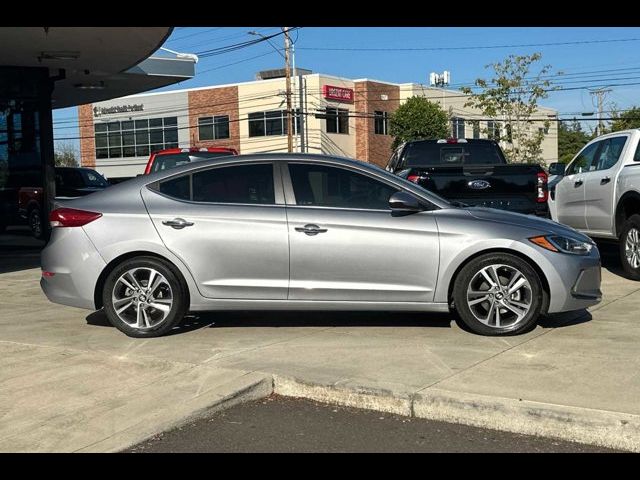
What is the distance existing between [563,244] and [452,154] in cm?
586

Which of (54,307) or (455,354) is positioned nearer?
(455,354)

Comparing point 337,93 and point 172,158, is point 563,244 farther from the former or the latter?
point 337,93

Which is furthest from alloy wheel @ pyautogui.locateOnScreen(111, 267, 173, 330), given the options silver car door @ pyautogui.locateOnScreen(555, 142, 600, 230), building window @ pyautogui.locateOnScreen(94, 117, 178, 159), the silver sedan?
building window @ pyautogui.locateOnScreen(94, 117, 178, 159)

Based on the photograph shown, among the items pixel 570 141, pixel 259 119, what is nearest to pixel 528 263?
pixel 259 119

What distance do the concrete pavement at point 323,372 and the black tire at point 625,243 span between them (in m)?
1.88

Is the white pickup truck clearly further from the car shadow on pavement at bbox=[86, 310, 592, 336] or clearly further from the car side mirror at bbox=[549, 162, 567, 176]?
the car shadow on pavement at bbox=[86, 310, 592, 336]

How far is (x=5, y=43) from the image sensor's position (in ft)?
42.0

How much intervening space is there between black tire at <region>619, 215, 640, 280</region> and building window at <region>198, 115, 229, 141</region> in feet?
152

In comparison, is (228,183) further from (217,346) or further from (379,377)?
(379,377)

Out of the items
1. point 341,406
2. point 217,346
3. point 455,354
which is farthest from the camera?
point 217,346
